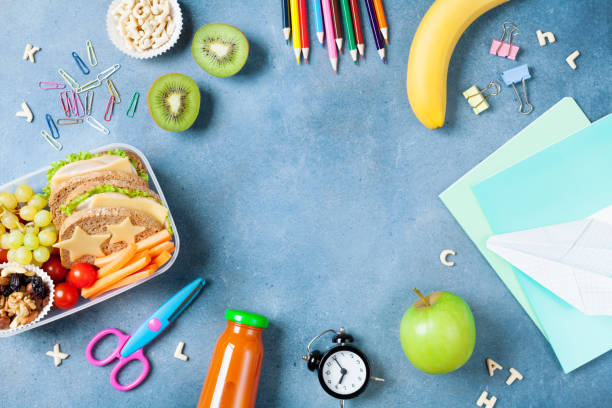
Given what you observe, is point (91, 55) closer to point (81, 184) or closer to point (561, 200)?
point (81, 184)

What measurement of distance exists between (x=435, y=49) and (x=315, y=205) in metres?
0.50

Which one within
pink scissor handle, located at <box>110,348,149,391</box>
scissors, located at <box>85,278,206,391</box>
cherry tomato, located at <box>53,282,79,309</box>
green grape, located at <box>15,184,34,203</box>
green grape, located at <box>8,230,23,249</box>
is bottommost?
pink scissor handle, located at <box>110,348,149,391</box>

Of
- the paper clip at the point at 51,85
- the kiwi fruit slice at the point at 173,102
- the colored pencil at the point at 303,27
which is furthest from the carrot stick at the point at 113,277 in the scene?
the colored pencil at the point at 303,27

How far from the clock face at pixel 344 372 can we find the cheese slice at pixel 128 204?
54cm

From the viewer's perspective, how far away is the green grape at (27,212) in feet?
3.79

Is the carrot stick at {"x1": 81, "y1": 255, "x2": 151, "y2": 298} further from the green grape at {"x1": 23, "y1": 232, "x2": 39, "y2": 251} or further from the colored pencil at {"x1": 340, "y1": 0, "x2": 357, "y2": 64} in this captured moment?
the colored pencil at {"x1": 340, "y1": 0, "x2": 357, "y2": 64}

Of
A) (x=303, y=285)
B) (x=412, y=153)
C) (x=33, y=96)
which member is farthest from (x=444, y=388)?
(x=33, y=96)

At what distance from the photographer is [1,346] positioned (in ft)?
4.27

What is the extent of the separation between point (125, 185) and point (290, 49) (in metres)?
0.57

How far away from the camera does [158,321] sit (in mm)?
1231

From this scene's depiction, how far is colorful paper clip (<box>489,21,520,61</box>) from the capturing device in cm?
128

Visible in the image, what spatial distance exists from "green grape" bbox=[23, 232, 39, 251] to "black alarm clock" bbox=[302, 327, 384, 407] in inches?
27.6

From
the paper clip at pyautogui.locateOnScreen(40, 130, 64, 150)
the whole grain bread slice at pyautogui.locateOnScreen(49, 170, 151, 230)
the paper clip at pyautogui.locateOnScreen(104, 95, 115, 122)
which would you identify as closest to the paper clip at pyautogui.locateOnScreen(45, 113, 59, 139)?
the paper clip at pyautogui.locateOnScreen(40, 130, 64, 150)

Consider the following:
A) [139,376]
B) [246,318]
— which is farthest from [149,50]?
[139,376]
